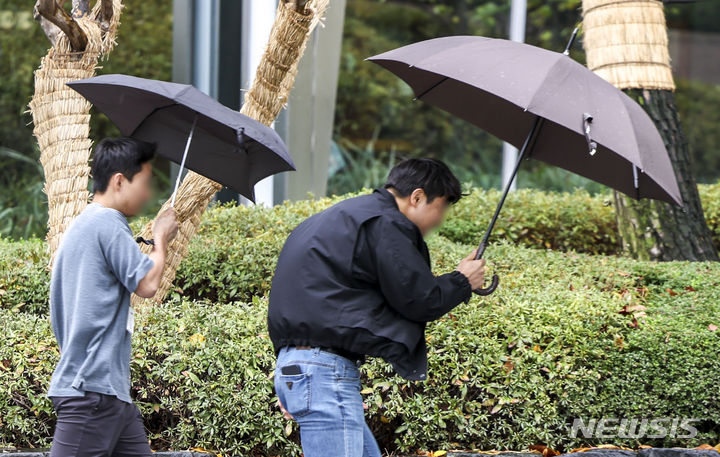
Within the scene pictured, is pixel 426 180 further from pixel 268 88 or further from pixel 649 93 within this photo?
pixel 649 93

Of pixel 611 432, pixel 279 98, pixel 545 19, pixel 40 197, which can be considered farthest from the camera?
pixel 545 19

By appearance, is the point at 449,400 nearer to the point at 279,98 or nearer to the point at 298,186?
the point at 279,98

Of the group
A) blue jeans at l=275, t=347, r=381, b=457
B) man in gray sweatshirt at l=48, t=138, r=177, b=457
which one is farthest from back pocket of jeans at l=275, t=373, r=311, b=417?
man in gray sweatshirt at l=48, t=138, r=177, b=457

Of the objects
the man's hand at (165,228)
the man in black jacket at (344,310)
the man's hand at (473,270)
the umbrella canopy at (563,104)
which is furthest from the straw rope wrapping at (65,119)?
the man's hand at (473,270)

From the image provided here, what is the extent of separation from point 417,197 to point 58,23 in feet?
8.34

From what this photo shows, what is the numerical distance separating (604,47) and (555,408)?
Result: 9.65 ft

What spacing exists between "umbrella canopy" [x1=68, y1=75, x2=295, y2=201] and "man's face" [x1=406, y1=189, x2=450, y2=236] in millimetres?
582

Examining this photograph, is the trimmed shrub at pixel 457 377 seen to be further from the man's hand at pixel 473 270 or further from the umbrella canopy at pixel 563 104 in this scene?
the man's hand at pixel 473 270

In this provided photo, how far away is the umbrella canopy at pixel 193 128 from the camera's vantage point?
3129 mm

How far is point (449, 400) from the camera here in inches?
167

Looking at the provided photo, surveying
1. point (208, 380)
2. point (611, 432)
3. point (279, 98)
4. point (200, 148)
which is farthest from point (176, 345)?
point (611, 432)

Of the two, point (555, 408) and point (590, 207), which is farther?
point (590, 207)

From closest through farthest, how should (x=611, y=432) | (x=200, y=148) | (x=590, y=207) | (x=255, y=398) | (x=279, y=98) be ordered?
1. (x=200, y=148)
2. (x=255, y=398)
3. (x=611, y=432)
4. (x=279, y=98)
5. (x=590, y=207)

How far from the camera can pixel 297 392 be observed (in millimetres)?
2711
